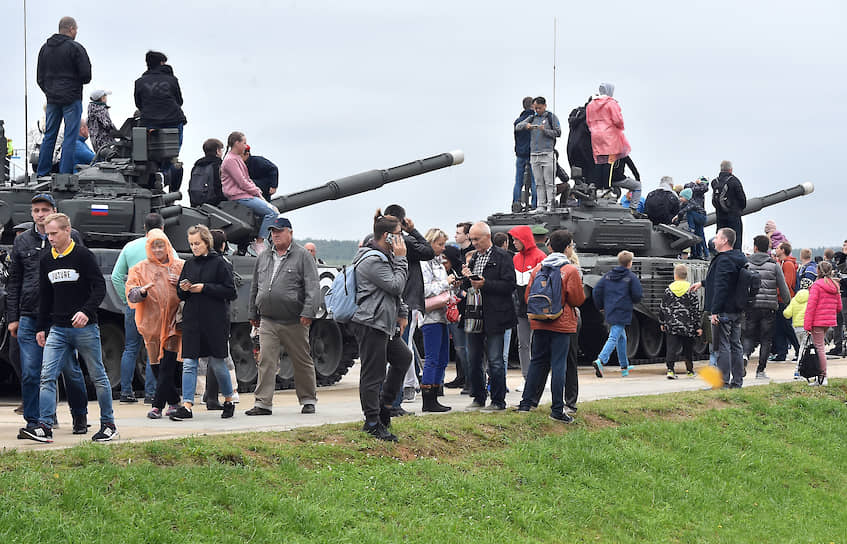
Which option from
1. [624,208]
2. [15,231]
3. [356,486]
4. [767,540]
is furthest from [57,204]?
[624,208]

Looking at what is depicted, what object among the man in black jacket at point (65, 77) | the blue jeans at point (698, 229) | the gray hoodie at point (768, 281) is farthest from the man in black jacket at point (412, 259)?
the blue jeans at point (698, 229)

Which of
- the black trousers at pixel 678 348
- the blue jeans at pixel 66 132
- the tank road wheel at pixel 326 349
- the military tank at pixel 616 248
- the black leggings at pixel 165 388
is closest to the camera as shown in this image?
the black leggings at pixel 165 388

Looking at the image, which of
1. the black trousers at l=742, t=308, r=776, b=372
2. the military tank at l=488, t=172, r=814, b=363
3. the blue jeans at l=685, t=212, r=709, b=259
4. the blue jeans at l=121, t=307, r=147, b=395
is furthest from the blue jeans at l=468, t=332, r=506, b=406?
the blue jeans at l=685, t=212, r=709, b=259

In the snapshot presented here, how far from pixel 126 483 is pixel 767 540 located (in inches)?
186

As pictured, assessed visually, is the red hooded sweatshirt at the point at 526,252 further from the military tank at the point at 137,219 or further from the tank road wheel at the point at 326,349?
the tank road wheel at the point at 326,349

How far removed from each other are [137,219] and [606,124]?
9.24 metres

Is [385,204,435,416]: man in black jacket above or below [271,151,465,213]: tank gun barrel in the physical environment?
below

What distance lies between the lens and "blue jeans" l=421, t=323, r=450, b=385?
11.4m

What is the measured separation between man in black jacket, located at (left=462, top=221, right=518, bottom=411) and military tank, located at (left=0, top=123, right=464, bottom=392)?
429 cm

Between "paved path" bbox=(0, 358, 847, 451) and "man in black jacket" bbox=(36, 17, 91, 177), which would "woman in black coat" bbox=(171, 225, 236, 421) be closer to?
"paved path" bbox=(0, 358, 847, 451)

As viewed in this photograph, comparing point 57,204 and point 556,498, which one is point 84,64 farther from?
point 556,498

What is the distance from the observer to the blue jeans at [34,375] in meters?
9.31

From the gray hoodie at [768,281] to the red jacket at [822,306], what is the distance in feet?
2.48

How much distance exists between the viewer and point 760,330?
53.7 ft
